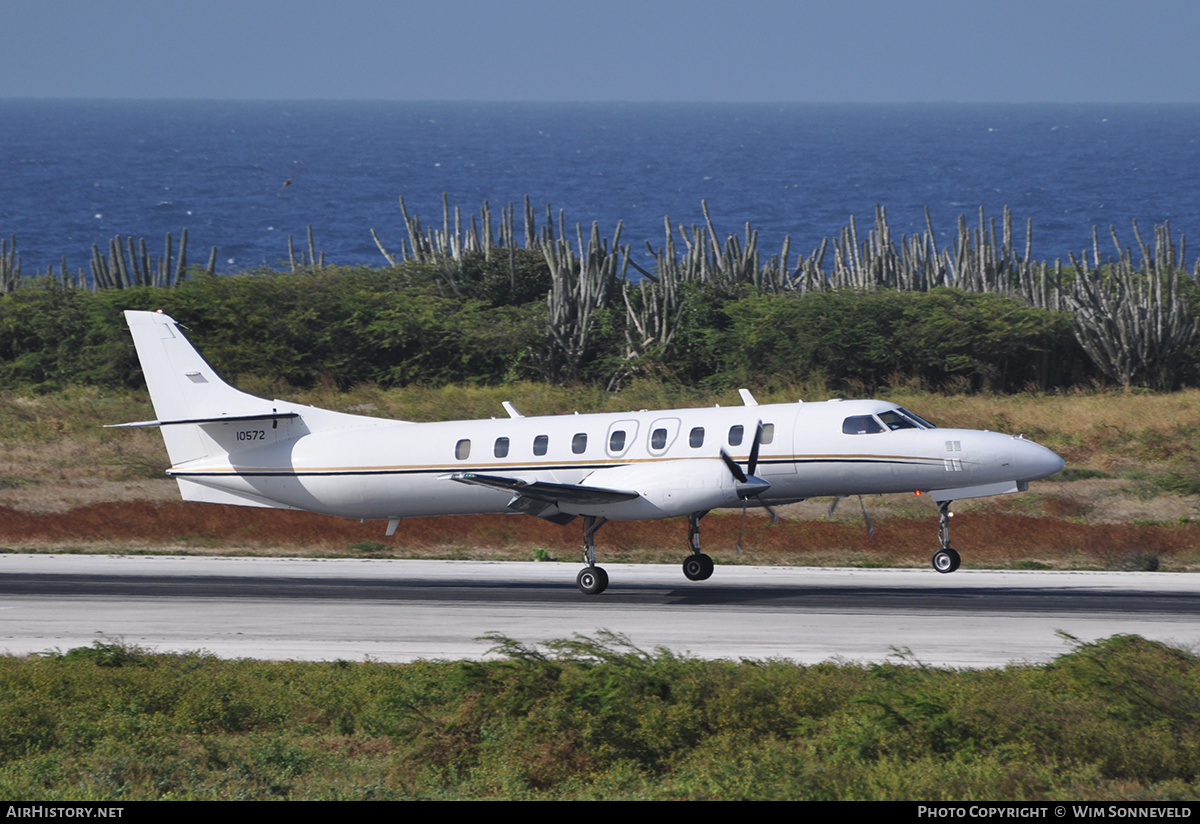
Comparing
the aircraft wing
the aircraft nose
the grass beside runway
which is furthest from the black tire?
the grass beside runway

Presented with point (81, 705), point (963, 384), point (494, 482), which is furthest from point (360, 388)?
point (81, 705)

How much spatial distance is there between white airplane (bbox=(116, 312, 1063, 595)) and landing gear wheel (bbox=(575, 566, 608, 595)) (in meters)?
0.03

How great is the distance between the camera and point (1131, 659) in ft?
50.3

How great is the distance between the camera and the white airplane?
23.5m

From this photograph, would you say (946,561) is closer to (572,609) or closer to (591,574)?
(591,574)

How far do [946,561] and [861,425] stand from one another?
2.90m

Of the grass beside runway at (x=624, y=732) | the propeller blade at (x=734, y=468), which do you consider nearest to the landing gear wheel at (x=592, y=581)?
the propeller blade at (x=734, y=468)

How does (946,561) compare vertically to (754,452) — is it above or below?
below

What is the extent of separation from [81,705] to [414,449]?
34.8ft

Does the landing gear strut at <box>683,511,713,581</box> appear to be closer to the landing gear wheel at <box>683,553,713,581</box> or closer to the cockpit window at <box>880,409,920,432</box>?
the landing gear wheel at <box>683,553,713,581</box>

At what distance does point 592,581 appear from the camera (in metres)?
24.1

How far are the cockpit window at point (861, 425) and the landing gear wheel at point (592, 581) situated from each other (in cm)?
520

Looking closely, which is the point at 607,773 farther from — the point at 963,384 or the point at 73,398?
the point at 73,398

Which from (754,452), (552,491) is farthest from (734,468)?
(552,491)
